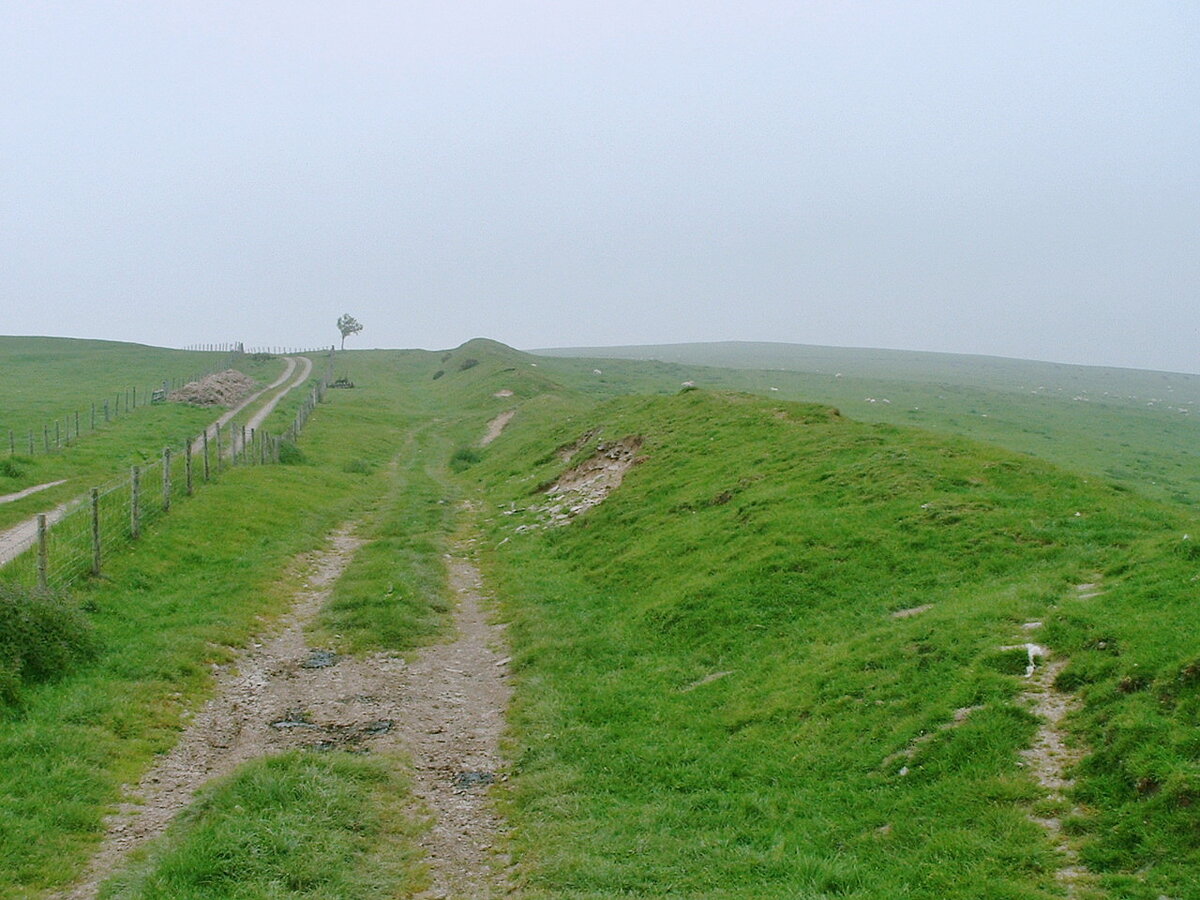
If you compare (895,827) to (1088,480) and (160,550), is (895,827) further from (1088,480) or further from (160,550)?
(160,550)

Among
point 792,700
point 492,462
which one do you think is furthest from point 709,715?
point 492,462

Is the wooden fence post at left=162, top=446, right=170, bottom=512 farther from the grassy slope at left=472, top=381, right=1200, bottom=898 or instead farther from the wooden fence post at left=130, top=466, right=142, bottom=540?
the grassy slope at left=472, top=381, right=1200, bottom=898

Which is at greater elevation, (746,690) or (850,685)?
(850,685)

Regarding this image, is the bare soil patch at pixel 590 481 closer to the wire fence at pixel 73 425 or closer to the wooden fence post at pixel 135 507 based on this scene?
the wooden fence post at pixel 135 507

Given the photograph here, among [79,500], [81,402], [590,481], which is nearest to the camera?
[79,500]

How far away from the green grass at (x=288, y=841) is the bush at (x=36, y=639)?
4.69m

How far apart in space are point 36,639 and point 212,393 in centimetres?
6262

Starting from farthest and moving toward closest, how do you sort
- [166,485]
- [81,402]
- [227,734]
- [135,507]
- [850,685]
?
1. [81,402]
2. [166,485]
3. [135,507]
4. [227,734]
5. [850,685]

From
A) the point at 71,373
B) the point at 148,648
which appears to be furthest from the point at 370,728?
the point at 71,373

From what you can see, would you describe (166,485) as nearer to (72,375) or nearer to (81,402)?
Result: (81,402)

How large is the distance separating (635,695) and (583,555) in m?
9.53

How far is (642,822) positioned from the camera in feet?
32.6

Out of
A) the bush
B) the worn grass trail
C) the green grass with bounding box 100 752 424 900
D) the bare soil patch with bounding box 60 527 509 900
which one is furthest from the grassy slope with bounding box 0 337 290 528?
the green grass with bounding box 100 752 424 900

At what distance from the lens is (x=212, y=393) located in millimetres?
70500
